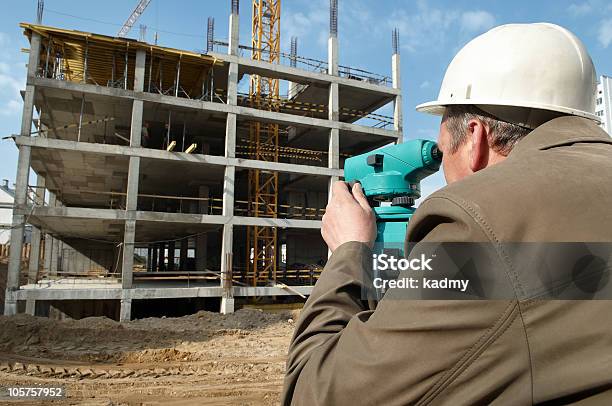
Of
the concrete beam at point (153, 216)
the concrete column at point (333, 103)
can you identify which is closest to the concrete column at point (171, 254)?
the concrete beam at point (153, 216)

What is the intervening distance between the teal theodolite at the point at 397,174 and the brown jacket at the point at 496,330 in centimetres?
78

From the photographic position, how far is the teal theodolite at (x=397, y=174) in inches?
60.4

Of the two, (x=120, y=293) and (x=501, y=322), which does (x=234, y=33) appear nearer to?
(x=120, y=293)

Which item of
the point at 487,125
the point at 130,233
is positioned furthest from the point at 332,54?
the point at 487,125

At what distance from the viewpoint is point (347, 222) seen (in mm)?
1098

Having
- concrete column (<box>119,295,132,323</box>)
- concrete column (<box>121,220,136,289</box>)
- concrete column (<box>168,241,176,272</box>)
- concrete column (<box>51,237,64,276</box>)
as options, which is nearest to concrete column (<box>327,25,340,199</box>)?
concrete column (<box>121,220,136,289</box>)

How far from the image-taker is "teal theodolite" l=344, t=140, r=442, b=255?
1.53 metres

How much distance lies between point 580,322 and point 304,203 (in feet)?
74.5

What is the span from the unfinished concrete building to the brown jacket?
14372mm

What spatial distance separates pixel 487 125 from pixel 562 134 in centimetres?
16

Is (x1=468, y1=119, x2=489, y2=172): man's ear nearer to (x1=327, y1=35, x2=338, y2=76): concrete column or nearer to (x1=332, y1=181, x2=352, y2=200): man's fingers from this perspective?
(x1=332, y1=181, x2=352, y2=200): man's fingers

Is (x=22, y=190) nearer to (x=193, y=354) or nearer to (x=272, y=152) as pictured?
(x=193, y=354)

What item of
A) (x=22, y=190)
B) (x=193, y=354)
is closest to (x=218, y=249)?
(x=22, y=190)

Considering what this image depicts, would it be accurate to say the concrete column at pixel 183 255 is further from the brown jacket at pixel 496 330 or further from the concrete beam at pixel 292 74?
the brown jacket at pixel 496 330
